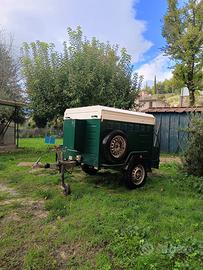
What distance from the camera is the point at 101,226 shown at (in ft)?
11.6

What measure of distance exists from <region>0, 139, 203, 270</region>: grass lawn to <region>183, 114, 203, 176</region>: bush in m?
0.62

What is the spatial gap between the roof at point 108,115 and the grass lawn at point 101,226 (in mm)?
1581

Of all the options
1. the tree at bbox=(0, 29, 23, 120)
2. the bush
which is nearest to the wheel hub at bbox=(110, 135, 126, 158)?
the bush

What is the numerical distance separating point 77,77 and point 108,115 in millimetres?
5508

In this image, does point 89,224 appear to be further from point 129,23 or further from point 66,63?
point 129,23

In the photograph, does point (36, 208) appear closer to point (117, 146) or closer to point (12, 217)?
point (12, 217)

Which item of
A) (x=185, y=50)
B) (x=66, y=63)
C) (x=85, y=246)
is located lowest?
(x=85, y=246)

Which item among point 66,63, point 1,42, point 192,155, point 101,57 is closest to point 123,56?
point 101,57

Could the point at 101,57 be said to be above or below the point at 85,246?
above

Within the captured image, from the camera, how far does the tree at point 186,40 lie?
54.4 feet

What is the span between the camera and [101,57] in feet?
37.1

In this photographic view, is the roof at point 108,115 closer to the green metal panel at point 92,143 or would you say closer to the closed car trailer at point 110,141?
the closed car trailer at point 110,141

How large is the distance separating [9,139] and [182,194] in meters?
10.2

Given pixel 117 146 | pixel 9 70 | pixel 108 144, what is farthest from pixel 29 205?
pixel 9 70
